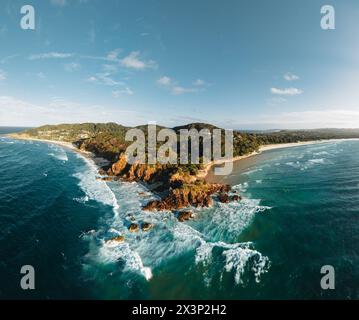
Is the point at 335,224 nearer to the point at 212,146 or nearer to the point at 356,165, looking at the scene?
the point at 356,165

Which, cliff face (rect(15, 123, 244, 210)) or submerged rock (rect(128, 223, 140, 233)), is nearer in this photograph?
submerged rock (rect(128, 223, 140, 233))

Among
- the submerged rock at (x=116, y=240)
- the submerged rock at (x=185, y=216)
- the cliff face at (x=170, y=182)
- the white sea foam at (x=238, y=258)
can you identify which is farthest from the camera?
the cliff face at (x=170, y=182)

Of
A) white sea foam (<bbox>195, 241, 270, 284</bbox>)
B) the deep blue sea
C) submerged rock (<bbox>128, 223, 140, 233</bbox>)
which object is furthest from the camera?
submerged rock (<bbox>128, 223, 140, 233</bbox>)

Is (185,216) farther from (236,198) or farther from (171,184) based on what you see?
(171,184)

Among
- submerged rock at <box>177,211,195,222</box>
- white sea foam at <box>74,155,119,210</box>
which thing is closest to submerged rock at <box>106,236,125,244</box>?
submerged rock at <box>177,211,195,222</box>

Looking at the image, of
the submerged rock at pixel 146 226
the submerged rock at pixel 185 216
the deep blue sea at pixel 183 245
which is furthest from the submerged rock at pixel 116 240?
the submerged rock at pixel 185 216

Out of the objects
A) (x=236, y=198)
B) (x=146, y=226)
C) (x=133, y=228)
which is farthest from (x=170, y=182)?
(x=133, y=228)

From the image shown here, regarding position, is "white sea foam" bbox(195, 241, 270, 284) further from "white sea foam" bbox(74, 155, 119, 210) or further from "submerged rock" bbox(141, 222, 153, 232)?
"white sea foam" bbox(74, 155, 119, 210)

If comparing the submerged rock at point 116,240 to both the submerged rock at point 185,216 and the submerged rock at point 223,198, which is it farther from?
the submerged rock at point 223,198
